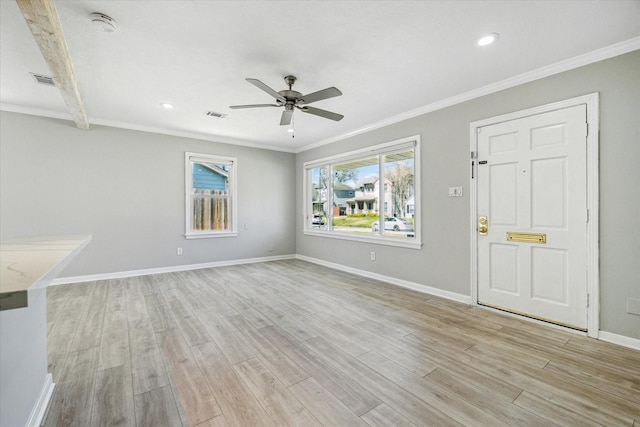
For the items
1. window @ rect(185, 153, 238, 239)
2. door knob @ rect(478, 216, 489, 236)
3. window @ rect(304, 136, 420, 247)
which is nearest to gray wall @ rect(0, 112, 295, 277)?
window @ rect(185, 153, 238, 239)

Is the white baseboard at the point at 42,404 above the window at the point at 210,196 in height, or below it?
below

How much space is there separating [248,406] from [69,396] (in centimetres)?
119

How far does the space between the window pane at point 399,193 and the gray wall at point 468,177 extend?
10.6 inches

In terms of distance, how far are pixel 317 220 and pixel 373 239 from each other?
1.89 m

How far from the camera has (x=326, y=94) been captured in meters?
Answer: 2.80

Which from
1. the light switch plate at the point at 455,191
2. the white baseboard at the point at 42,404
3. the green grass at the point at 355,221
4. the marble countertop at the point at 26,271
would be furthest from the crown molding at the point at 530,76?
the white baseboard at the point at 42,404

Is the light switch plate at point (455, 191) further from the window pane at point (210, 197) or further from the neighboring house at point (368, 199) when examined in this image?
the window pane at point (210, 197)

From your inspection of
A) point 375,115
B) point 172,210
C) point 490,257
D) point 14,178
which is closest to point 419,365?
point 490,257

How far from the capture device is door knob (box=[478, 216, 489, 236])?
338 centimetres

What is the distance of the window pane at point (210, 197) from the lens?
570 centimetres

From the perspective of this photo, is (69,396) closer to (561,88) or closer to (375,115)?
(375,115)

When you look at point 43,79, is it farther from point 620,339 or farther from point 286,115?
Answer: point 620,339

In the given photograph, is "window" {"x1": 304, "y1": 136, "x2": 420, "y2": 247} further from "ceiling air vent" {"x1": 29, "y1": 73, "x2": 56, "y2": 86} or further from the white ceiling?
"ceiling air vent" {"x1": 29, "y1": 73, "x2": 56, "y2": 86}

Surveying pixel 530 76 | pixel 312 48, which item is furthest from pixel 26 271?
pixel 530 76
